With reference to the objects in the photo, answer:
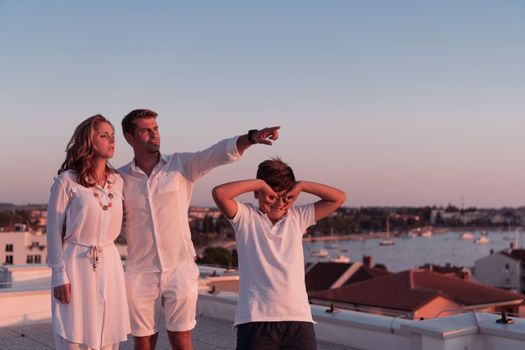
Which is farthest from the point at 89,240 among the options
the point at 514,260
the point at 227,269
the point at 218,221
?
the point at 218,221

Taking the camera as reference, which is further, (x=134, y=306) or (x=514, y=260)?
(x=514, y=260)

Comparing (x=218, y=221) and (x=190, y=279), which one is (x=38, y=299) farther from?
(x=218, y=221)

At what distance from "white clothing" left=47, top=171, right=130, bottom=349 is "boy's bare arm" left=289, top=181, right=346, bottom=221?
3.09ft

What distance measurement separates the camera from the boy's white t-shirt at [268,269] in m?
2.89

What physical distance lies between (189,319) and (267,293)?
729 mm

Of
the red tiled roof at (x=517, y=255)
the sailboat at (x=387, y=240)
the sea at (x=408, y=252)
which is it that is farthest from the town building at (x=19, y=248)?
the sailboat at (x=387, y=240)

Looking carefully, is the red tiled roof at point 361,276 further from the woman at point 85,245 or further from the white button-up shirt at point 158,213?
the woman at point 85,245

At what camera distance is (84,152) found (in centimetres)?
323

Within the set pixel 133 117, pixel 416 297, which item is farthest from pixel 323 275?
pixel 133 117

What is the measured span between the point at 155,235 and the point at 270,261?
0.74 meters

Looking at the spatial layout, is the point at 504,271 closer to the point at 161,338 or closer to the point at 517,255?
the point at 517,255

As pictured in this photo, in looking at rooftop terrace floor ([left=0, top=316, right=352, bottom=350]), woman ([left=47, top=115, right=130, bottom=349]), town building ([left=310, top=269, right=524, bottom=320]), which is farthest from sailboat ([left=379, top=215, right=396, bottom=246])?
woman ([left=47, top=115, right=130, bottom=349])

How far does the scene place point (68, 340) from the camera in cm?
324

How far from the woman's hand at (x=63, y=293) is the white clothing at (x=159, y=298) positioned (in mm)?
326
